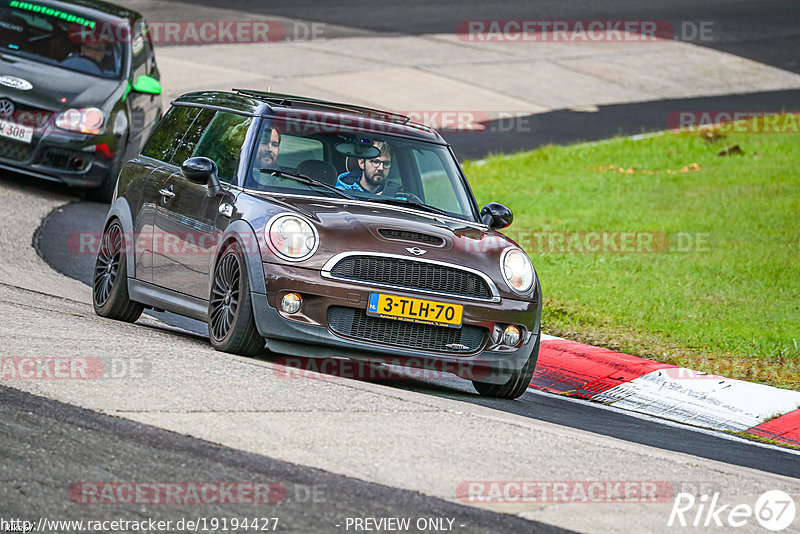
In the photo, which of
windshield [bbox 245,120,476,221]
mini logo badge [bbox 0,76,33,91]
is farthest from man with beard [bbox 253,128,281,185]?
mini logo badge [bbox 0,76,33,91]

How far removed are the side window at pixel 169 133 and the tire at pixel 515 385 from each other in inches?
107

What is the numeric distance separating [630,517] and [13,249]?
7762mm

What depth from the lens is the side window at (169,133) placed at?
9.25m

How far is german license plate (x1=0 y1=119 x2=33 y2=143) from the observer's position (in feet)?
44.2

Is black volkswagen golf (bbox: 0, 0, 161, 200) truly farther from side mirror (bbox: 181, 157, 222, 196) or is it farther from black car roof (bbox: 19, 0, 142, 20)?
side mirror (bbox: 181, 157, 222, 196)

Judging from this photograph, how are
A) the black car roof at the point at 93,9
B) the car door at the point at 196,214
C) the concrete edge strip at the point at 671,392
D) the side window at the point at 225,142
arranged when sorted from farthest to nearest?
1. the black car roof at the point at 93,9
2. the concrete edge strip at the point at 671,392
3. the side window at the point at 225,142
4. the car door at the point at 196,214

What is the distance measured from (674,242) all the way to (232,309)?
25.1 ft

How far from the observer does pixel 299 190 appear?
8.19 meters

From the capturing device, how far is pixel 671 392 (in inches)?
356

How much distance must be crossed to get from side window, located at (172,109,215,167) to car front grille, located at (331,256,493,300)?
1967 mm

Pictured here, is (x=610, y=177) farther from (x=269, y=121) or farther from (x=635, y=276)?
(x=269, y=121)
